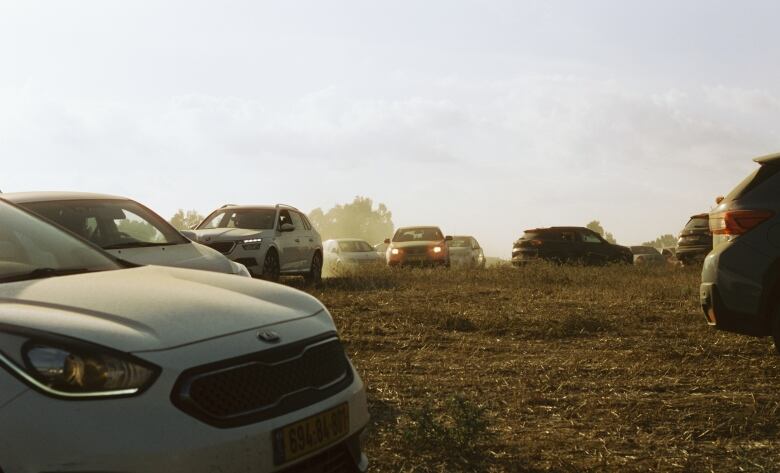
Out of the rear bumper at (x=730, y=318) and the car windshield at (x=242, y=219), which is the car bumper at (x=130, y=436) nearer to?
the rear bumper at (x=730, y=318)

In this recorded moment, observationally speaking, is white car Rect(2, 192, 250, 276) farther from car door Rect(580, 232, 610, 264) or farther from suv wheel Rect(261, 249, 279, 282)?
car door Rect(580, 232, 610, 264)

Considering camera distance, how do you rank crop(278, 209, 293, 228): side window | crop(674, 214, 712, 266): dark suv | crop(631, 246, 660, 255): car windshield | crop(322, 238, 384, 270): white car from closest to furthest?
crop(278, 209, 293, 228): side window < crop(674, 214, 712, 266): dark suv < crop(322, 238, 384, 270): white car < crop(631, 246, 660, 255): car windshield

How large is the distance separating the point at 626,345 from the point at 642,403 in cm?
289

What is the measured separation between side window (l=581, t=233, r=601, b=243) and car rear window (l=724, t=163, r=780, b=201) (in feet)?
65.8

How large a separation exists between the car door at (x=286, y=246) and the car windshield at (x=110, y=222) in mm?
8821

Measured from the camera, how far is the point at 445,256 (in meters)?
26.9

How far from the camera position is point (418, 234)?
2775 centimetres

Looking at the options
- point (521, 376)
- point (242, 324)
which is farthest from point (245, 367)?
point (521, 376)

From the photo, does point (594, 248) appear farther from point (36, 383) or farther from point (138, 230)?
point (36, 383)

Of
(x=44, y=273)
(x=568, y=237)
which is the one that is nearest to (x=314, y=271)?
(x=568, y=237)

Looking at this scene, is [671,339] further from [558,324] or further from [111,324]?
[111,324]

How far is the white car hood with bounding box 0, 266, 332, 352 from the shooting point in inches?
116

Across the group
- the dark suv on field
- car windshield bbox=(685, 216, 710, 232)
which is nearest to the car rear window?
the dark suv on field

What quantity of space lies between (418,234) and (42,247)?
23.6m
